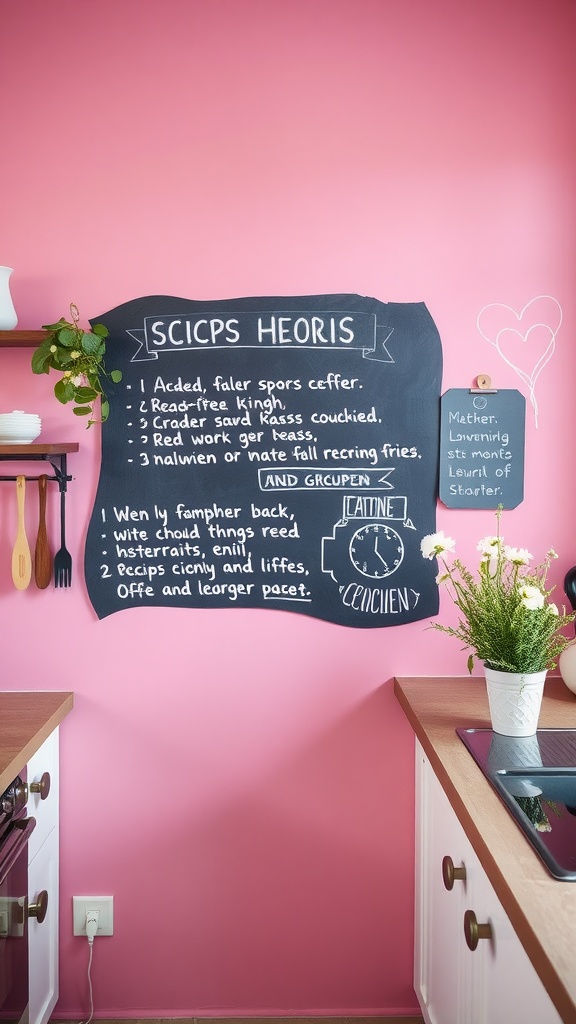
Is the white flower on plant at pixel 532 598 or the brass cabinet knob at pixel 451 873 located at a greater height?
the white flower on plant at pixel 532 598

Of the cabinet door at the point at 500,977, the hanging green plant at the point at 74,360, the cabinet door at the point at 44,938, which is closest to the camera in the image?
the cabinet door at the point at 500,977

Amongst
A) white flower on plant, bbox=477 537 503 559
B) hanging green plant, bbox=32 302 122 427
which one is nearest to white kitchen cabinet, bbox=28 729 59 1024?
hanging green plant, bbox=32 302 122 427

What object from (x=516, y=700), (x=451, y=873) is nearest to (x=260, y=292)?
(x=516, y=700)

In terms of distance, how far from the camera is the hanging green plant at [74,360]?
1.98 m

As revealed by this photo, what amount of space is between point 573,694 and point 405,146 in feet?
5.03

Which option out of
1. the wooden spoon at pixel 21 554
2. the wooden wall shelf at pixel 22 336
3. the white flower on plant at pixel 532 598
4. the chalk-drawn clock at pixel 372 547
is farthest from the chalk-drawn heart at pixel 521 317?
the wooden spoon at pixel 21 554

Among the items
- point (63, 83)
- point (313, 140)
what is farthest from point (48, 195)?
point (313, 140)

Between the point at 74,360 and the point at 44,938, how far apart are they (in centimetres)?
147

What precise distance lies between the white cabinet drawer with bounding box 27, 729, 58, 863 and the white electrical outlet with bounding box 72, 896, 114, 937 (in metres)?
0.25

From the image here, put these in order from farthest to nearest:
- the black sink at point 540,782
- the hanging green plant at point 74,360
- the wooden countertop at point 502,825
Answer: the hanging green plant at point 74,360, the black sink at point 540,782, the wooden countertop at point 502,825

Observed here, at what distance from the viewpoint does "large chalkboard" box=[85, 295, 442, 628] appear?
2.13 m

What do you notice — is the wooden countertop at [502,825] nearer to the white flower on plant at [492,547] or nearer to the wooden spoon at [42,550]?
the white flower on plant at [492,547]

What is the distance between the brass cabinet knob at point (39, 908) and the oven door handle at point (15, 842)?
21 cm

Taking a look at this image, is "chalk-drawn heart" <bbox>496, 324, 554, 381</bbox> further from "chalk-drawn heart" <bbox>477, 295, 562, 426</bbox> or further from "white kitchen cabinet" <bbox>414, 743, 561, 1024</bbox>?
"white kitchen cabinet" <bbox>414, 743, 561, 1024</bbox>
